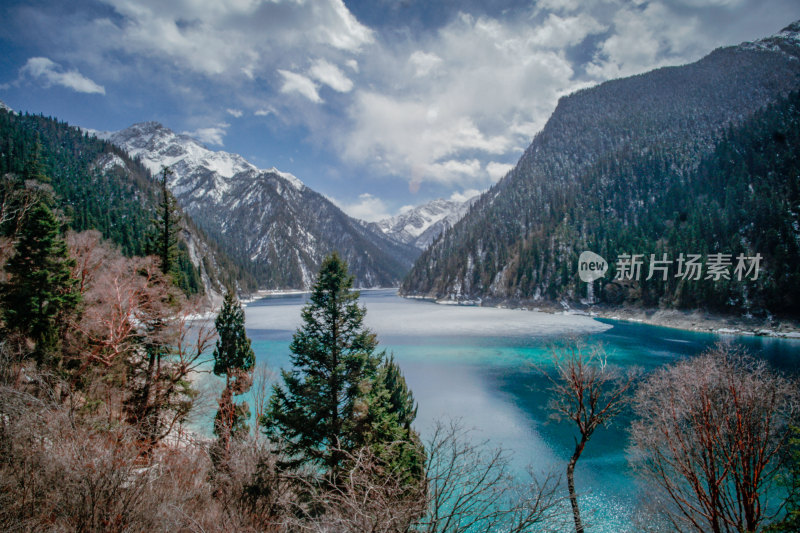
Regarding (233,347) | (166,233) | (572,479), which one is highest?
(166,233)

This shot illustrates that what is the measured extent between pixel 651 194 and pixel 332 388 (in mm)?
141199

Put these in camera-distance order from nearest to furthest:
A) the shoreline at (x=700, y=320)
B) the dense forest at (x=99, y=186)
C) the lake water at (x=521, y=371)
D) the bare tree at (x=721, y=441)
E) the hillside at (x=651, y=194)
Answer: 1. the bare tree at (x=721, y=441)
2. the lake water at (x=521, y=371)
3. the shoreline at (x=700, y=320)
4. the hillside at (x=651, y=194)
5. the dense forest at (x=99, y=186)

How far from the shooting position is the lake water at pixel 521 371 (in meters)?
18.5

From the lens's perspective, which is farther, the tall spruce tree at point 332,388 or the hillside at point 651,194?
the hillside at point 651,194

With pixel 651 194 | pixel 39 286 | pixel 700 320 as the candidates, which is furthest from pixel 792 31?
pixel 39 286

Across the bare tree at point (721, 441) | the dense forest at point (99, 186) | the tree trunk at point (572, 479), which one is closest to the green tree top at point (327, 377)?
the tree trunk at point (572, 479)

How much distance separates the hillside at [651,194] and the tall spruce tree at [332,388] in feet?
238

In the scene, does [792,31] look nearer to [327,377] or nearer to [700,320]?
[700,320]

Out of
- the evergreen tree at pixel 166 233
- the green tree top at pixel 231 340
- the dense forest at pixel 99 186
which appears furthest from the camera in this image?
the dense forest at pixel 99 186

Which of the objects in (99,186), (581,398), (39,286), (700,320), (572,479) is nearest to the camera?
(572,479)

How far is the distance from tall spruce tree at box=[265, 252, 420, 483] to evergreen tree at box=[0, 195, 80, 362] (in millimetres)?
11849

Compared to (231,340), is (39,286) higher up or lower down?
higher up

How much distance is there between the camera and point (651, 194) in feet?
388

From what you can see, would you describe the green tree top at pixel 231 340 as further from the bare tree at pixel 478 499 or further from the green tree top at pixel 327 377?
the bare tree at pixel 478 499
